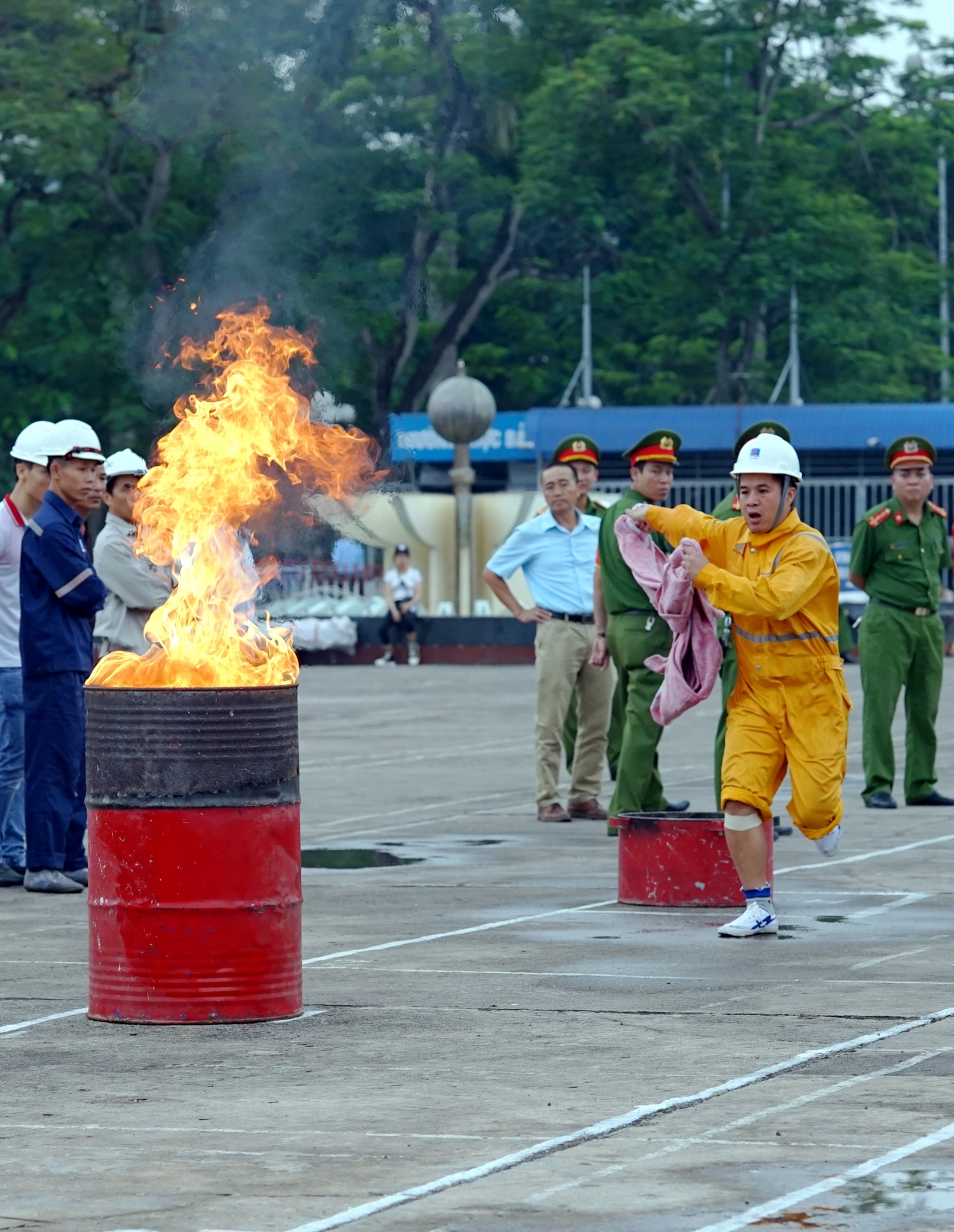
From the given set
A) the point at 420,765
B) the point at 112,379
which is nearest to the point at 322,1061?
the point at 420,765

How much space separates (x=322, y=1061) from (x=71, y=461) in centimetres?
478

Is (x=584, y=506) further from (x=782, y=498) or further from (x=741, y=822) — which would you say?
(x=741, y=822)

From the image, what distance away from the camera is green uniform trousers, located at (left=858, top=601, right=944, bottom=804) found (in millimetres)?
14703

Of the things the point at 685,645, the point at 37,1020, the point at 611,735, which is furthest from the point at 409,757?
the point at 37,1020

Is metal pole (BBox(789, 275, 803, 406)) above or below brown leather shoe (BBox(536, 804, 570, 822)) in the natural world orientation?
above

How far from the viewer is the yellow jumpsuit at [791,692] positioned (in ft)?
30.3

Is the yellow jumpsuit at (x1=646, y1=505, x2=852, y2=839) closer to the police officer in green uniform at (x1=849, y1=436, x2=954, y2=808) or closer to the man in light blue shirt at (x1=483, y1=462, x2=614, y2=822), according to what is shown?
the man in light blue shirt at (x1=483, y1=462, x2=614, y2=822)

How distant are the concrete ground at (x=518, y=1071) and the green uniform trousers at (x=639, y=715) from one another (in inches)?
17.7

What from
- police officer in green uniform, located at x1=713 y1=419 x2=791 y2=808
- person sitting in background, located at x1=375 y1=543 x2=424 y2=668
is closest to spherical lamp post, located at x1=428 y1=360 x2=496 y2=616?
person sitting in background, located at x1=375 y1=543 x2=424 y2=668

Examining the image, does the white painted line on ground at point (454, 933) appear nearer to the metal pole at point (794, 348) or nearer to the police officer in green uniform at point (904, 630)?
the police officer in green uniform at point (904, 630)

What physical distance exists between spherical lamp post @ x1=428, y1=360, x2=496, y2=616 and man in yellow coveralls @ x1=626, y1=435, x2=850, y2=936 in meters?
28.4

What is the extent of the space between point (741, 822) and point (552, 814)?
490 cm

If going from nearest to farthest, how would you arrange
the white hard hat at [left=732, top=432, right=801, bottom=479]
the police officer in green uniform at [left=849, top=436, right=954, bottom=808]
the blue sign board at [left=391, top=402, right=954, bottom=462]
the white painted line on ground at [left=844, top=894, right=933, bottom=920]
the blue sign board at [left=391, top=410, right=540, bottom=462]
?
the white hard hat at [left=732, top=432, right=801, bottom=479] → the white painted line on ground at [left=844, top=894, right=933, bottom=920] → the police officer in green uniform at [left=849, top=436, right=954, bottom=808] → the blue sign board at [left=391, top=402, right=954, bottom=462] → the blue sign board at [left=391, top=410, right=540, bottom=462]

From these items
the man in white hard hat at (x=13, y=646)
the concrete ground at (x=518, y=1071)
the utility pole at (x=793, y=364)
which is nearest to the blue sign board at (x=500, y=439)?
the utility pole at (x=793, y=364)
